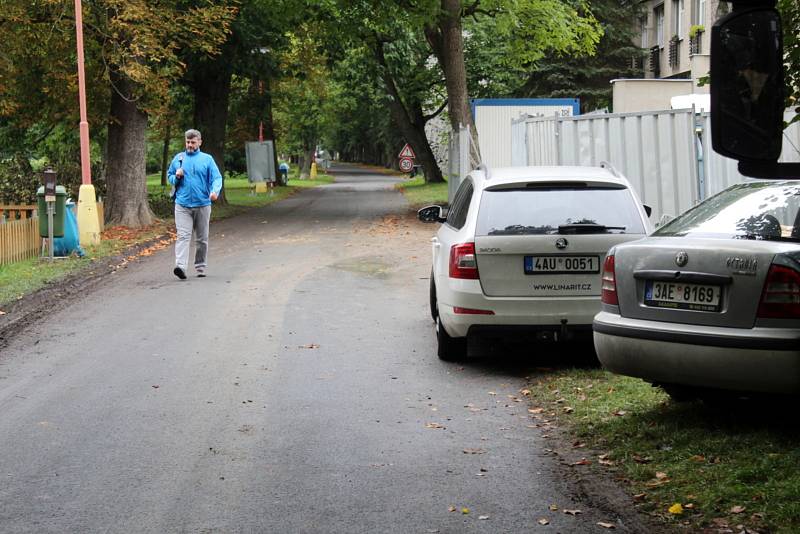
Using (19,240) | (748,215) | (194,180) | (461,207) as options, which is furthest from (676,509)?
(19,240)

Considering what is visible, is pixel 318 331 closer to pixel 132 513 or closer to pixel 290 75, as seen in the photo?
pixel 132 513

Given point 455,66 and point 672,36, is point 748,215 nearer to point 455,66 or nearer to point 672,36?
point 455,66

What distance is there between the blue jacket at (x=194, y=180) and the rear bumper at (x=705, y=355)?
954cm

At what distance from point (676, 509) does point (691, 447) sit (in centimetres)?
111

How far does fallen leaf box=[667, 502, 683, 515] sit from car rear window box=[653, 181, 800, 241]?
1.75m

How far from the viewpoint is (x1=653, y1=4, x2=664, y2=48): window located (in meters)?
49.5

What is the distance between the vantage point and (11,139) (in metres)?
34.6

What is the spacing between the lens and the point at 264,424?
24.5 ft

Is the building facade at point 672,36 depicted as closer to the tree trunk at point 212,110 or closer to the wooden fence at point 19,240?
the tree trunk at point 212,110

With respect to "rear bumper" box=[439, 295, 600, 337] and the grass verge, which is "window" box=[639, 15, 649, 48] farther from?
"rear bumper" box=[439, 295, 600, 337]

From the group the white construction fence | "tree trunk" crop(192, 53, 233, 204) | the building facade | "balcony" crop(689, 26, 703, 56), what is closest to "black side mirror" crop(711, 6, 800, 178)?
the white construction fence

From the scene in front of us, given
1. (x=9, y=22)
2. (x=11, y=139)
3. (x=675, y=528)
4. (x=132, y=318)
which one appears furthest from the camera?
(x=11, y=139)

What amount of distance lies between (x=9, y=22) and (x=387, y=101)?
30148 mm

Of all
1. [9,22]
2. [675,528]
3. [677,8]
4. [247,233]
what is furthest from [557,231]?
[677,8]
